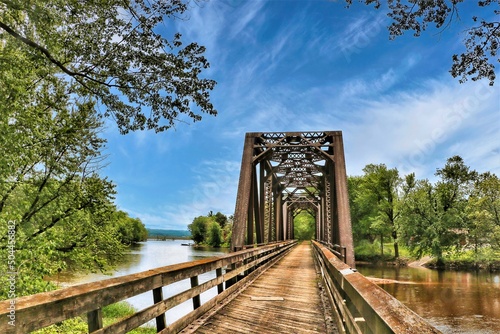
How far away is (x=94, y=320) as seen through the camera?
2820mm

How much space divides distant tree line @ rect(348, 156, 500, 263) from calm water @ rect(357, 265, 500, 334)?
5.17 m

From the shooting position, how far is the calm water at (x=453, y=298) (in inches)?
629

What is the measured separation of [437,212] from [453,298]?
20338mm

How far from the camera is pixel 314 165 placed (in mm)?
24328

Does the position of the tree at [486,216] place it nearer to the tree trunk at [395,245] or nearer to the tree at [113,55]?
the tree trunk at [395,245]

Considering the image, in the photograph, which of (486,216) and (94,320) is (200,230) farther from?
(94,320)

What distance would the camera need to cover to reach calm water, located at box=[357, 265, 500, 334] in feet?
52.4

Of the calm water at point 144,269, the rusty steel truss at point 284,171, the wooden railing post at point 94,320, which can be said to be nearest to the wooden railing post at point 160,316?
the wooden railing post at point 94,320

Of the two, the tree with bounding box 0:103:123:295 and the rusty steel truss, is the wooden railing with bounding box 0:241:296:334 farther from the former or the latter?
the rusty steel truss

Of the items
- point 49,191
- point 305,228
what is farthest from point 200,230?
point 49,191

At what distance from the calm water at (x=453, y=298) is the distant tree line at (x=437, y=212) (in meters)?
5.17

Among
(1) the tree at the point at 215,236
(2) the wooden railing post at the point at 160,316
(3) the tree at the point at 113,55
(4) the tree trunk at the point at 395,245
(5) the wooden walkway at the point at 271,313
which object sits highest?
(3) the tree at the point at 113,55

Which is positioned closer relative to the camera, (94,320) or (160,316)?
(94,320)

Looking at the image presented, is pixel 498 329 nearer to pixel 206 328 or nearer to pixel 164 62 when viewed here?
pixel 206 328
